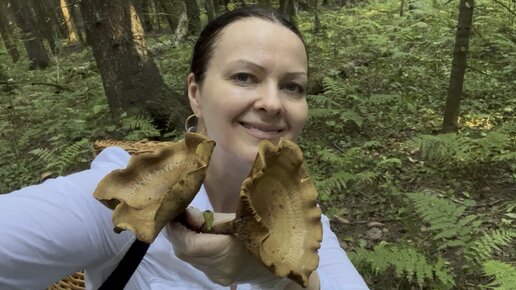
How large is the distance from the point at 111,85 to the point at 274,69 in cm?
503

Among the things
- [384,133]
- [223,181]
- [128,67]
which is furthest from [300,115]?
[128,67]

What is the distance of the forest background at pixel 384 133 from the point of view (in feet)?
12.0

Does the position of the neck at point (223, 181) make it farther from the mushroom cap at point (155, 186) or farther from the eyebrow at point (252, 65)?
the mushroom cap at point (155, 186)

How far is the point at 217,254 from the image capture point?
1078 millimetres

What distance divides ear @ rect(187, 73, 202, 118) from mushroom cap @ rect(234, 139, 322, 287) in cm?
89

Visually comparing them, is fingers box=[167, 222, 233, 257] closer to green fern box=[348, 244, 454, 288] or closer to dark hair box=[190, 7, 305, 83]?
dark hair box=[190, 7, 305, 83]

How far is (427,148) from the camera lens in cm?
498

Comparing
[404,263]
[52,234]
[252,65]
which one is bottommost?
[404,263]

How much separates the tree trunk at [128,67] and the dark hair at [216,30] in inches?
154

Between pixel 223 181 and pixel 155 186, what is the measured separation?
705 mm

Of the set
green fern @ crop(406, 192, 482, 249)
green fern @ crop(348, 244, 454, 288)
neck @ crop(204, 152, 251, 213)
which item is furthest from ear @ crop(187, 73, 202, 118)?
green fern @ crop(406, 192, 482, 249)

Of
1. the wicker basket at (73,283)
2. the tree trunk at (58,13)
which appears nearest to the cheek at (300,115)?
the wicker basket at (73,283)

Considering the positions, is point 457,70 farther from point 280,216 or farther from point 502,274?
point 280,216

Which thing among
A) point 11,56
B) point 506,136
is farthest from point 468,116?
point 11,56
